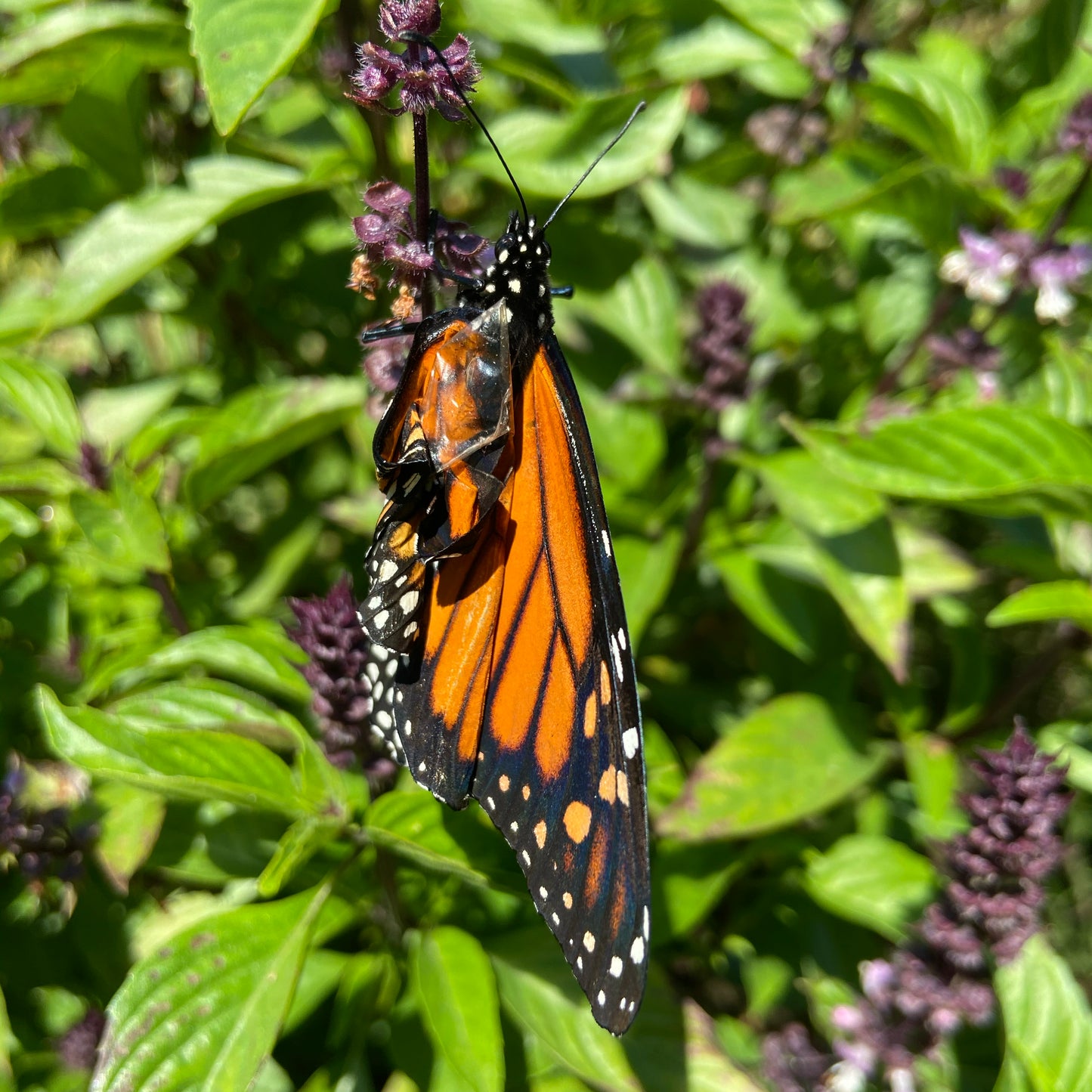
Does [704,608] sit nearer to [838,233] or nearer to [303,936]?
[838,233]

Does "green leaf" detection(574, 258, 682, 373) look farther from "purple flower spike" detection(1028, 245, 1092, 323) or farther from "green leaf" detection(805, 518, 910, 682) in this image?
"purple flower spike" detection(1028, 245, 1092, 323)

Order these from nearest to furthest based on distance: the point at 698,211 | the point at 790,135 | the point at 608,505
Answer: the point at 608,505, the point at 790,135, the point at 698,211

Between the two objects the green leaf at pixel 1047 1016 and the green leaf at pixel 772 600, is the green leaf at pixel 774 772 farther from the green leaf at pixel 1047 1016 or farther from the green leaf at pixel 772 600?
the green leaf at pixel 1047 1016

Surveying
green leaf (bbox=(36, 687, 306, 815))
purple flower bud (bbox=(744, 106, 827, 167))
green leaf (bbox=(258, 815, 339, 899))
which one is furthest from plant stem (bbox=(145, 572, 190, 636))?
purple flower bud (bbox=(744, 106, 827, 167))

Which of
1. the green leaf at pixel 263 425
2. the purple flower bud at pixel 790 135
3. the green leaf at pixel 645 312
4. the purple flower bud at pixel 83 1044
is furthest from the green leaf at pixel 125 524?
the purple flower bud at pixel 790 135

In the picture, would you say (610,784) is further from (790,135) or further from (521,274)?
(790,135)

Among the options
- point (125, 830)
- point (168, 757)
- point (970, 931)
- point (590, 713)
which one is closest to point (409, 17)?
point (590, 713)
